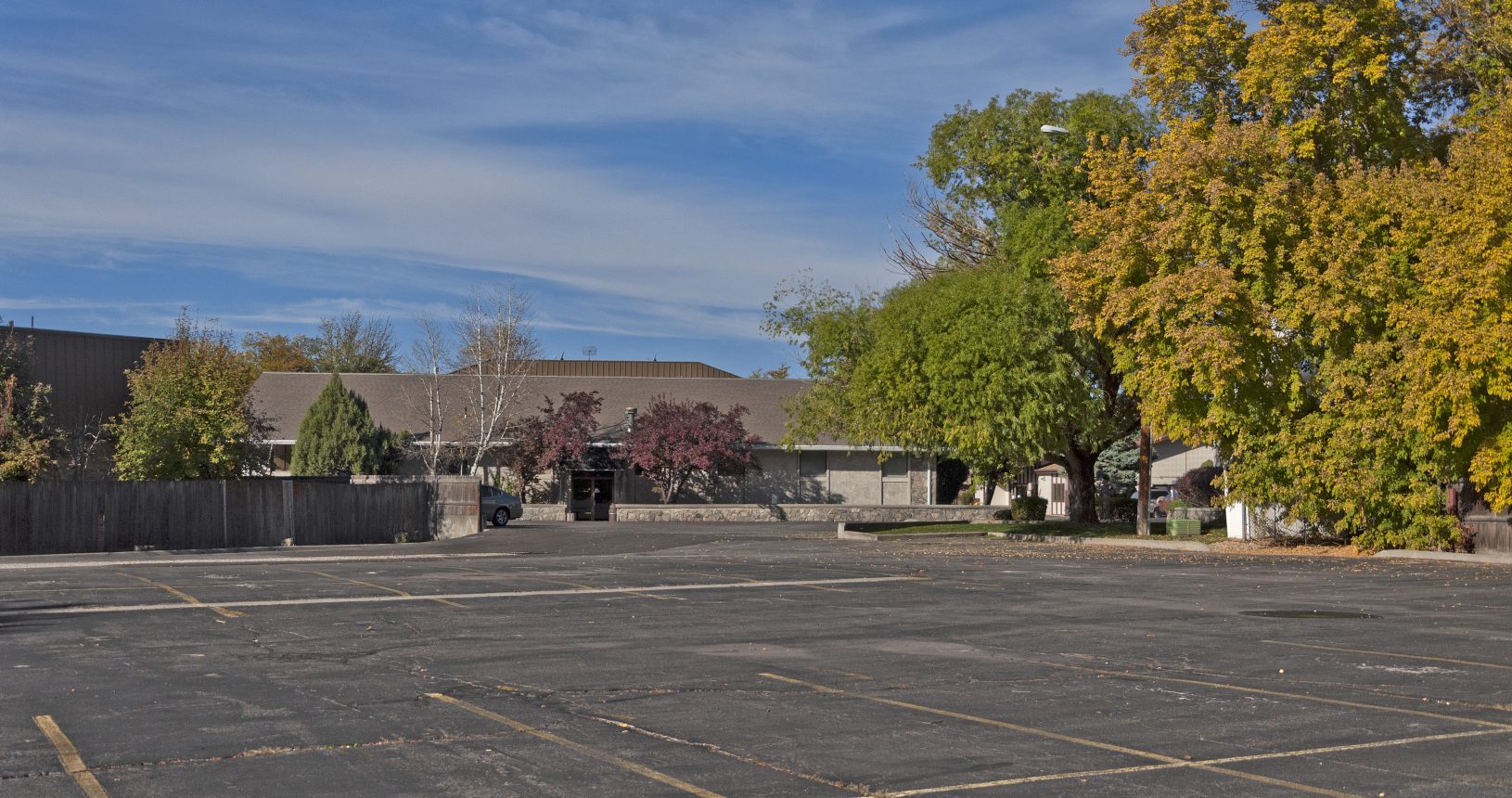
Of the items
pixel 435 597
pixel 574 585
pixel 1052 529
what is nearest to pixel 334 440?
pixel 1052 529

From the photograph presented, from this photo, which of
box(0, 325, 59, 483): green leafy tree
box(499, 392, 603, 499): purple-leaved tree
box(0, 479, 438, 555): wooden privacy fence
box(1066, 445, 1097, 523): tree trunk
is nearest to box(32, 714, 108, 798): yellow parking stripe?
box(0, 479, 438, 555): wooden privacy fence

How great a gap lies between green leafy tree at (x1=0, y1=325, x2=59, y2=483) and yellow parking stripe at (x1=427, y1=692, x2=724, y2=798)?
26.4 metres

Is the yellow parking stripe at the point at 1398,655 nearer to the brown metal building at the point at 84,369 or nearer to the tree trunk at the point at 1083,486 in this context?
the tree trunk at the point at 1083,486

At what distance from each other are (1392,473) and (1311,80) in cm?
938

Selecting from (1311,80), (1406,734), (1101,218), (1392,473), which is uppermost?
(1311,80)

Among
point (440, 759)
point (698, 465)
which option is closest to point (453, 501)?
point (698, 465)

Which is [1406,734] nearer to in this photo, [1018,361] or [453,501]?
[1018,361]

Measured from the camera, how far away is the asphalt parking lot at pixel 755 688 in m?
8.42

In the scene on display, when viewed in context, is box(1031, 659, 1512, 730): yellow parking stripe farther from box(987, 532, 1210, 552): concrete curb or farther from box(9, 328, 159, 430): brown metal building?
box(9, 328, 159, 430): brown metal building

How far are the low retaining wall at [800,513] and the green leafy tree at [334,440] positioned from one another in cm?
702

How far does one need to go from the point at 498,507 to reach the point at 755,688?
125ft

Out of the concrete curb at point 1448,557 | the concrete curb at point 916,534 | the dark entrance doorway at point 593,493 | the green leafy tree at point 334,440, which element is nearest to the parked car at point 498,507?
the green leafy tree at point 334,440

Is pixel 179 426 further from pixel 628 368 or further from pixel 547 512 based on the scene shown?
pixel 628 368

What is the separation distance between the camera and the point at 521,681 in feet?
39.8
